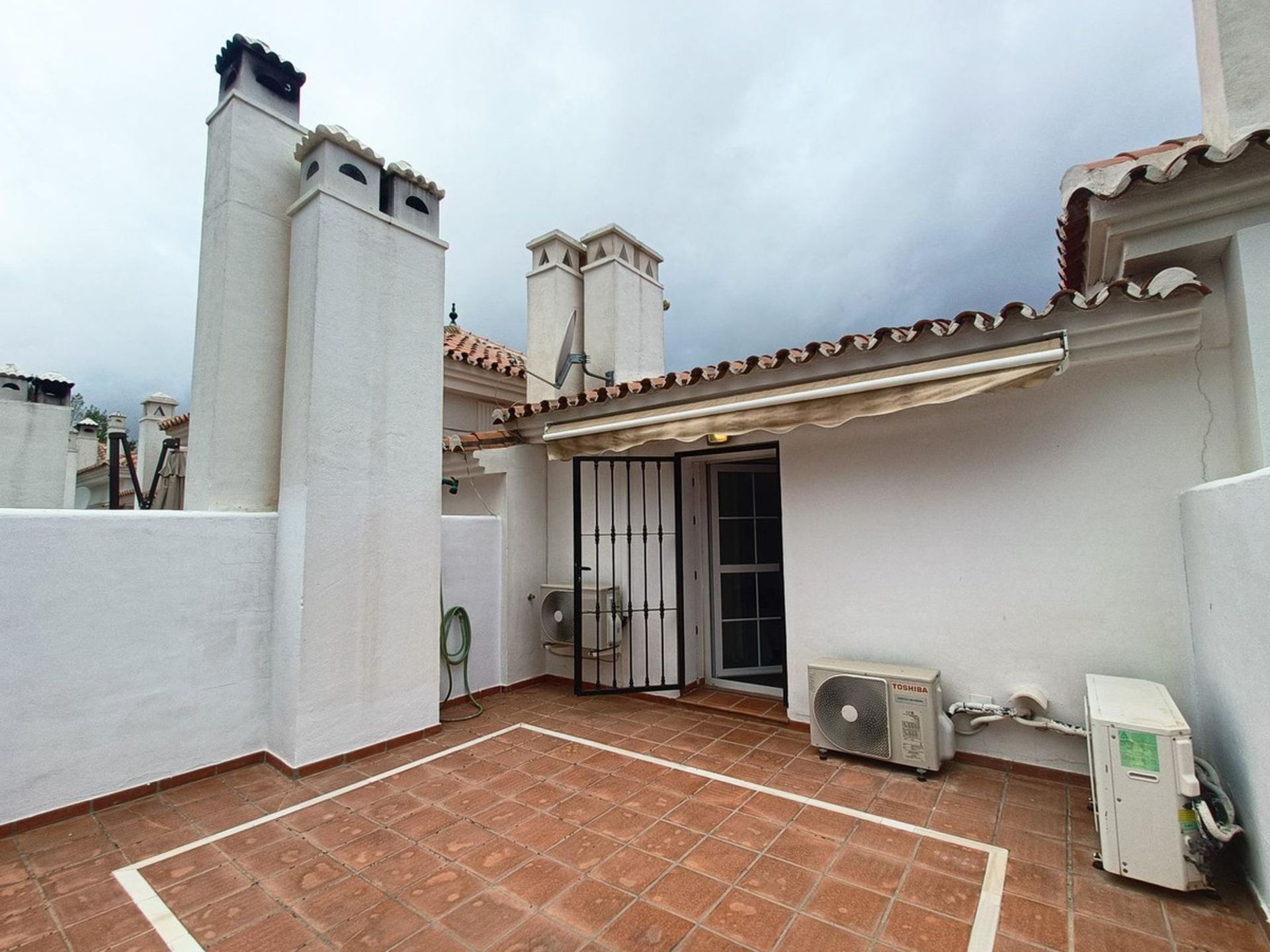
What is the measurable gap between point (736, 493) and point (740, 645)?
8.45 feet

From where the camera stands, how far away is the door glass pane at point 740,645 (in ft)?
29.1

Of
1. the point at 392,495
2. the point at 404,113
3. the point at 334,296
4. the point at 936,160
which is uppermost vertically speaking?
the point at 936,160

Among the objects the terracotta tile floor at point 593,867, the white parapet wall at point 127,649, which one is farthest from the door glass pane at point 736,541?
the white parapet wall at point 127,649

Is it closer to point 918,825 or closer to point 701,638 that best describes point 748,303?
point 701,638

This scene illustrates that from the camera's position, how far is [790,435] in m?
6.99

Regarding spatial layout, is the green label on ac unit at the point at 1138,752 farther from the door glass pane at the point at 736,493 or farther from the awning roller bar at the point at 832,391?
the door glass pane at the point at 736,493

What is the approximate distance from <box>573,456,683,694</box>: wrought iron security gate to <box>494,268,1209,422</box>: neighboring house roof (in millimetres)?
1643

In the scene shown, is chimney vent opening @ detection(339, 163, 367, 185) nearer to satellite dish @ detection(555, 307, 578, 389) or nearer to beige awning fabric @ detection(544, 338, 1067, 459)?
satellite dish @ detection(555, 307, 578, 389)

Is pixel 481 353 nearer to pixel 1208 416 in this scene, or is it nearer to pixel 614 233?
pixel 614 233

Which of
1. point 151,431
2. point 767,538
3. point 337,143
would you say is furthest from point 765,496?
point 151,431

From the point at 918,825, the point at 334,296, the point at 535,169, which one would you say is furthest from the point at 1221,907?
the point at 535,169

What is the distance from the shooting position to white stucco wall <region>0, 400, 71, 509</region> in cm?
1152

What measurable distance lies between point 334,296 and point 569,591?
537cm

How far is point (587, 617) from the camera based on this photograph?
28.3 ft
